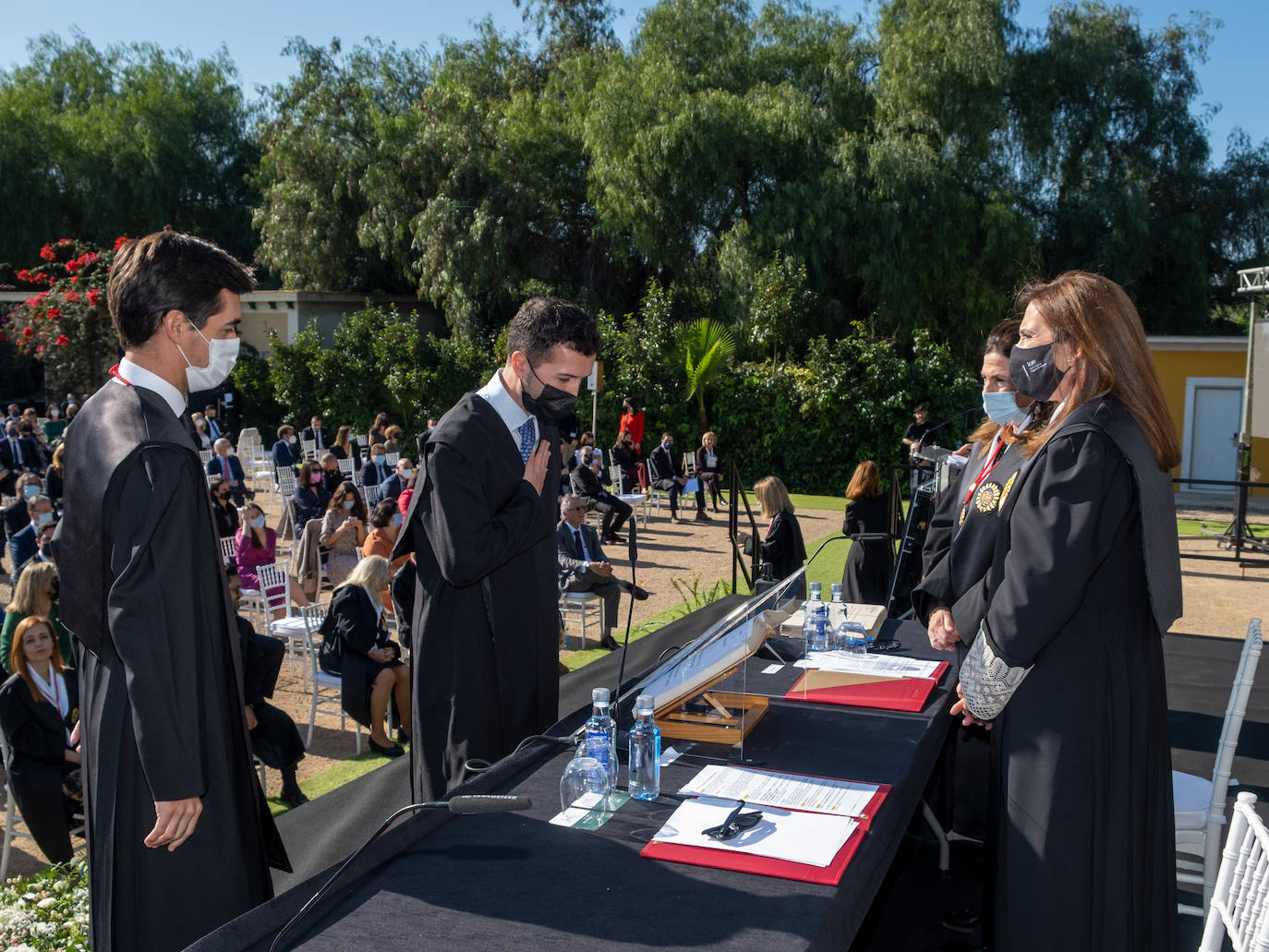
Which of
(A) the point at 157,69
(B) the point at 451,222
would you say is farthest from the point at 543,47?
(A) the point at 157,69

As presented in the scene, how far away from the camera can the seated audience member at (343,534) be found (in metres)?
9.67

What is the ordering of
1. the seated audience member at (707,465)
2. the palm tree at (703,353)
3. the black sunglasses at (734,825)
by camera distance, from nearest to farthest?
1. the black sunglasses at (734,825)
2. the seated audience member at (707,465)
3. the palm tree at (703,353)

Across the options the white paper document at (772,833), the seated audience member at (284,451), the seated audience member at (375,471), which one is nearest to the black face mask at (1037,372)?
the white paper document at (772,833)

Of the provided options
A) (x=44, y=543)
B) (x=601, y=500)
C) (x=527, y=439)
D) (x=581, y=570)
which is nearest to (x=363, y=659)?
(x=581, y=570)

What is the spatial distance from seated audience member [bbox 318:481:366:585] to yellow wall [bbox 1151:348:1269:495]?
1617 cm

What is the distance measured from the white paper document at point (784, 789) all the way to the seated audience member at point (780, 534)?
5091 millimetres

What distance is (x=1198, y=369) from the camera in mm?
19984

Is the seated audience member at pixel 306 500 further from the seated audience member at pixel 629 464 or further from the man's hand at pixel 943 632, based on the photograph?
the man's hand at pixel 943 632

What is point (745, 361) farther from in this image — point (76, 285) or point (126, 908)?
point (126, 908)

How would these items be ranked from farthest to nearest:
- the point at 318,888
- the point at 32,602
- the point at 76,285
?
1. the point at 76,285
2. the point at 32,602
3. the point at 318,888

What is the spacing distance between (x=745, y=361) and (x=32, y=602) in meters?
18.3

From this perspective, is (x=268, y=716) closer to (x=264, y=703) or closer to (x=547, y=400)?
(x=264, y=703)

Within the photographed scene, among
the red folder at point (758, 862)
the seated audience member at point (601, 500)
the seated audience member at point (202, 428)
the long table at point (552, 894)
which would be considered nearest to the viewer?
the long table at point (552, 894)

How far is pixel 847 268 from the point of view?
2178 cm
